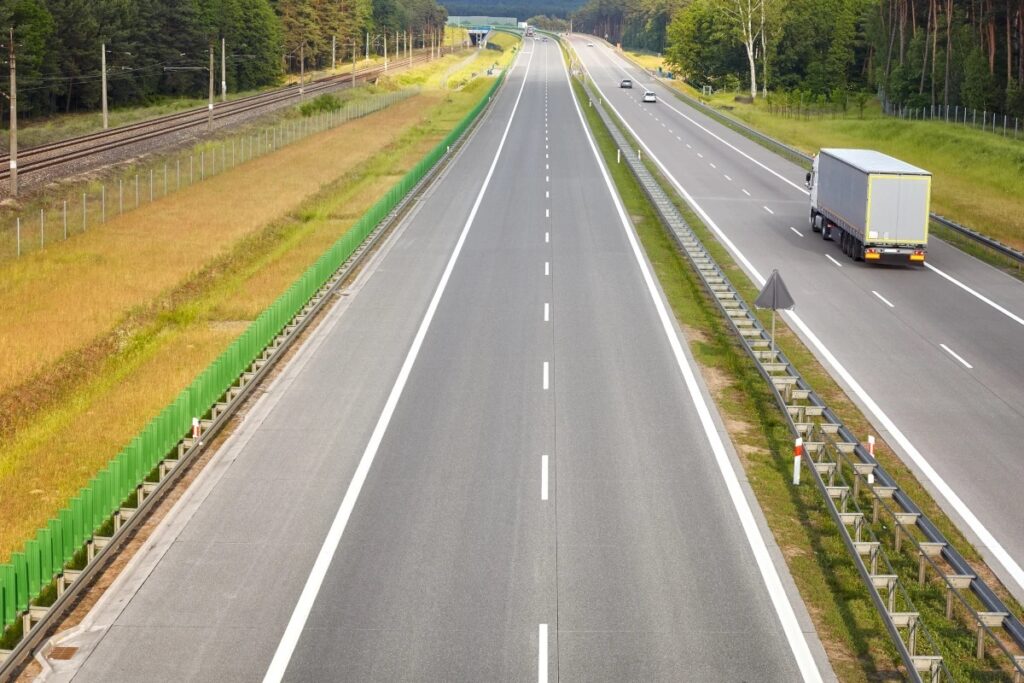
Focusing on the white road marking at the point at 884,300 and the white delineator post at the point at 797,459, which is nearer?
the white delineator post at the point at 797,459

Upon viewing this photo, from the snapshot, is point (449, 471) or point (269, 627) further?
point (449, 471)

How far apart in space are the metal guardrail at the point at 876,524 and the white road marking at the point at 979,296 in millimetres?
8252

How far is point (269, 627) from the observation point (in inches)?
640

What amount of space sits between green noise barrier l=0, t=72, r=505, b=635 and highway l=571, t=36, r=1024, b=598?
13.3 m

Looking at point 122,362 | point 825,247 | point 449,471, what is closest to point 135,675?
point 449,471

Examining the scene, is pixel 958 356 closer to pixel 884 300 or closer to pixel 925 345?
pixel 925 345

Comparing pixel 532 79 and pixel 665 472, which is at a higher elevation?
pixel 532 79

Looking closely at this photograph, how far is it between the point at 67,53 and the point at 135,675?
10472 cm

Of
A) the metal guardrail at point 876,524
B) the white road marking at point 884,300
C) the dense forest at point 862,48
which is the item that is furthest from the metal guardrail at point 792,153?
the metal guardrail at point 876,524

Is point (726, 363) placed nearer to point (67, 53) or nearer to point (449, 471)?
point (449, 471)

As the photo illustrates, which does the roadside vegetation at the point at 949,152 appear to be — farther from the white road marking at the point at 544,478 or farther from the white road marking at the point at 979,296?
the white road marking at the point at 544,478

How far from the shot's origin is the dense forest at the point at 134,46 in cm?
10050

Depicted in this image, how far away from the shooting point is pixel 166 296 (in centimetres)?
3991

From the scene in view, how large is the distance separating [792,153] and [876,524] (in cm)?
6105
